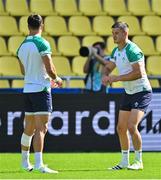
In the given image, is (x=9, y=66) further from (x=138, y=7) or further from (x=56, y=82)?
(x=56, y=82)

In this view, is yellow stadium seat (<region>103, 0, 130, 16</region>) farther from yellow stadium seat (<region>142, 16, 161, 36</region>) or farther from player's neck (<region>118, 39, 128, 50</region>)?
player's neck (<region>118, 39, 128, 50</region>)

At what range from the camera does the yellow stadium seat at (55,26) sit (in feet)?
60.5

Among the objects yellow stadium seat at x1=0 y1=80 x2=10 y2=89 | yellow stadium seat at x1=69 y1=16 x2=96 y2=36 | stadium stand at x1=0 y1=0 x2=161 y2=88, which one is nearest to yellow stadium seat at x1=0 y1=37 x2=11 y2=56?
stadium stand at x1=0 y1=0 x2=161 y2=88

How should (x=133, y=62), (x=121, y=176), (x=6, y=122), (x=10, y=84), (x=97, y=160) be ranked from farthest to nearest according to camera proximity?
(x=10, y=84), (x=6, y=122), (x=97, y=160), (x=133, y=62), (x=121, y=176)

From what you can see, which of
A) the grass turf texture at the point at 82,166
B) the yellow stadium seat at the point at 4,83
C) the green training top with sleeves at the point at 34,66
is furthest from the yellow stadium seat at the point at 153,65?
the green training top with sleeves at the point at 34,66

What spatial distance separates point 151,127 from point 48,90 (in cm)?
449

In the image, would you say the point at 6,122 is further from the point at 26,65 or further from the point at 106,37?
the point at 106,37

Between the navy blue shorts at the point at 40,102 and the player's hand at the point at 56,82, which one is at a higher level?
the player's hand at the point at 56,82

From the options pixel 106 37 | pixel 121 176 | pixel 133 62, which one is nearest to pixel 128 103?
pixel 133 62

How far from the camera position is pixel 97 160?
40.0 ft

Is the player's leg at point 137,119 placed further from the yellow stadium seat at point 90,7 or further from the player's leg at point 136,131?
the yellow stadium seat at point 90,7

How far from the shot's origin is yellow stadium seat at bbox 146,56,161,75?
60.0 ft

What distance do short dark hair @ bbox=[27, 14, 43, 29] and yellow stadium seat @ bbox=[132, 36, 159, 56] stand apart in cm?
910

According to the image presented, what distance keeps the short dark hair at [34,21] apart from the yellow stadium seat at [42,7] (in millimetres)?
9009
